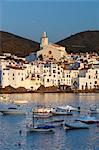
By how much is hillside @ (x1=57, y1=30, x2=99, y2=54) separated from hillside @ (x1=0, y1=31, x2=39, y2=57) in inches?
132

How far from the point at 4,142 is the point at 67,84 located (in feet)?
64.7

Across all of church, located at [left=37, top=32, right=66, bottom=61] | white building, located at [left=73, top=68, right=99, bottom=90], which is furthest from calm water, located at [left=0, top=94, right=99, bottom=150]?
church, located at [left=37, top=32, right=66, bottom=61]

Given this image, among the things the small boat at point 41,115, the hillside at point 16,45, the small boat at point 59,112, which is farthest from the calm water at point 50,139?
the hillside at point 16,45

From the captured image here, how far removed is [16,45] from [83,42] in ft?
25.3

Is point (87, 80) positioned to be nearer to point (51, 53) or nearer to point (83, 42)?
point (51, 53)

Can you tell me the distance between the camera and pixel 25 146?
786 centimetres

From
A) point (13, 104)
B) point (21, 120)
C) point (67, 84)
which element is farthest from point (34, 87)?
point (21, 120)

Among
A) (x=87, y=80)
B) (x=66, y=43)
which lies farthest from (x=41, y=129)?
(x=66, y=43)

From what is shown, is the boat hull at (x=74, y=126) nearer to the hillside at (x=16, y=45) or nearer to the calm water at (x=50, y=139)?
the calm water at (x=50, y=139)

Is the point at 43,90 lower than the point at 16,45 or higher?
lower

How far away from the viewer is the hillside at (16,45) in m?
47.4

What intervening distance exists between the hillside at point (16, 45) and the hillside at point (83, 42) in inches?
132

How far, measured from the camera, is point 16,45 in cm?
5075

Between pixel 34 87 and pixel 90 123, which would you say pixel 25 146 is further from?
pixel 34 87
